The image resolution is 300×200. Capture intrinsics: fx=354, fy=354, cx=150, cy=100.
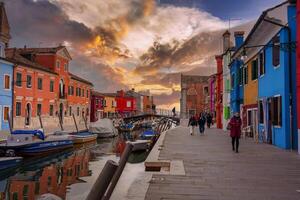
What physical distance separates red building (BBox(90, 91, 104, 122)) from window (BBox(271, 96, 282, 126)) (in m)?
54.7

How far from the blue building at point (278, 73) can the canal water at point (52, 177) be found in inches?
298

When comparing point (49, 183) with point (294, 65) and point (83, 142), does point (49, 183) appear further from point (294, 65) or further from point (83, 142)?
point (83, 142)

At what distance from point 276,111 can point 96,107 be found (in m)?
56.7

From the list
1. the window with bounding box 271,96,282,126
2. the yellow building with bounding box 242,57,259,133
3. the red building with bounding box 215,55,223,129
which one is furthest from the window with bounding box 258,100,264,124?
the red building with bounding box 215,55,223,129

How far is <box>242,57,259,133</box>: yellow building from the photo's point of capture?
75.0 ft

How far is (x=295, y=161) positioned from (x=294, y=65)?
17.1 ft

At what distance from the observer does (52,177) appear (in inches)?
676

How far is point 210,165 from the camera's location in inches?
441

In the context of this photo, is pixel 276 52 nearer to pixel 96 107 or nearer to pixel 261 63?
pixel 261 63

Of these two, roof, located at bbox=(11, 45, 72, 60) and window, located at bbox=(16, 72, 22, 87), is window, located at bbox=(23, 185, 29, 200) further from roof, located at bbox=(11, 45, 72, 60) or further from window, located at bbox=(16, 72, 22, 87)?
roof, located at bbox=(11, 45, 72, 60)

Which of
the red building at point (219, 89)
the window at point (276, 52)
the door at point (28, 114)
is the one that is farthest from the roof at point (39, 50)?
the window at point (276, 52)

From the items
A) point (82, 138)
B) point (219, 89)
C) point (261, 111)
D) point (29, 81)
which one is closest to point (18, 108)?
point (29, 81)

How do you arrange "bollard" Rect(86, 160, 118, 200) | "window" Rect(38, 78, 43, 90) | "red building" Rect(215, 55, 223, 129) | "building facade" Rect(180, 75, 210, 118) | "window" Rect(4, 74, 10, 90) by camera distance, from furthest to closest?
"building facade" Rect(180, 75, 210, 118) → "window" Rect(38, 78, 43, 90) → "red building" Rect(215, 55, 223, 129) → "window" Rect(4, 74, 10, 90) → "bollard" Rect(86, 160, 118, 200)

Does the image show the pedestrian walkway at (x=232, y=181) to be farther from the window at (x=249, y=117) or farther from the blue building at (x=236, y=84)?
the blue building at (x=236, y=84)
